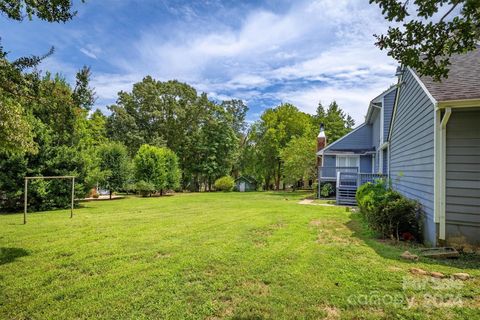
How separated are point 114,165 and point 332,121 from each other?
98.9ft

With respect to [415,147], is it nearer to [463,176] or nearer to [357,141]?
[463,176]

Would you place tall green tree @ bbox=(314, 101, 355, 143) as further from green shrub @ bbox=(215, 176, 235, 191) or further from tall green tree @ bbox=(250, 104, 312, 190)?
green shrub @ bbox=(215, 176, 235, 191)

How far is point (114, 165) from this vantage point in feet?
66.6

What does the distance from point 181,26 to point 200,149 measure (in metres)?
25.6

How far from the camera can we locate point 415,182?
6781 millimetres

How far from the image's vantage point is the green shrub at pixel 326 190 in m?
18.3

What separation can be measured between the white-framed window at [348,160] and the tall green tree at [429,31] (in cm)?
1699

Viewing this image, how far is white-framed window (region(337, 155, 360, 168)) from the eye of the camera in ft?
60.7

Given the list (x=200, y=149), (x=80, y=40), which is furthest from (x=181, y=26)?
(x=200, y=149)

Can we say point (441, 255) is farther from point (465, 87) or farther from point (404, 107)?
point (404, 107)

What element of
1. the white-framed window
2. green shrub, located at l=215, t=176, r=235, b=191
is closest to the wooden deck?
the white-framed window

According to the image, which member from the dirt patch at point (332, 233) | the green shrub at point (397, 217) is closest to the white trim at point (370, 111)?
the dirt patch at point (332, 233)

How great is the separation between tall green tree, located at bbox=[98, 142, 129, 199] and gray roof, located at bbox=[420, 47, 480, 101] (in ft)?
66.0

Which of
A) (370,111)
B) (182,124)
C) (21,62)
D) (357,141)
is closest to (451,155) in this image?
(21,62)
